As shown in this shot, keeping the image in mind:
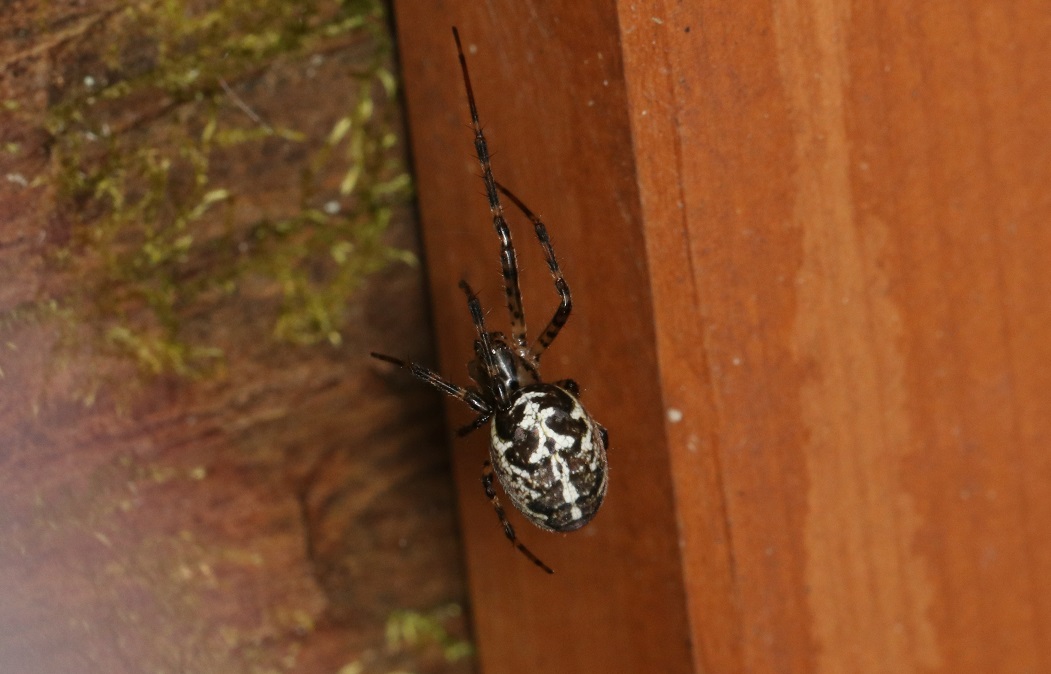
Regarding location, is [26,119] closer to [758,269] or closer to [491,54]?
[491,54]

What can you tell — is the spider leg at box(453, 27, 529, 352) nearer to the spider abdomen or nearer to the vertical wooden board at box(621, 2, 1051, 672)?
the spider abdomen

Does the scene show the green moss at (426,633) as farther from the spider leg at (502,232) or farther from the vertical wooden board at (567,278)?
the spider leg at (502,232)

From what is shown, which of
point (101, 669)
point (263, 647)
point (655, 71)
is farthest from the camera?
point (263, 647)

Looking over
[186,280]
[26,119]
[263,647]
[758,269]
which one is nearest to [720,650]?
[758,269]

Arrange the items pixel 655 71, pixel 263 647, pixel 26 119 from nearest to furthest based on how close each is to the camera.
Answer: pixel 655 71
pixel 26 119
pixel 263 647

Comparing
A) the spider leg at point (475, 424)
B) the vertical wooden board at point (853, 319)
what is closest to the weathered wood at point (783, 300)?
the vertical wooden board at point (853, 319)

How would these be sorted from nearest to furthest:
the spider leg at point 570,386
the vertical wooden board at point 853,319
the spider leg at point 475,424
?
1. the vertical wooden board at point 853,319
2. the spider leg at point 570,386
3. the spider leg at point 475,424

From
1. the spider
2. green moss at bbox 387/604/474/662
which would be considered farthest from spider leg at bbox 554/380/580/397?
green moss at bbox 387/604/474/662

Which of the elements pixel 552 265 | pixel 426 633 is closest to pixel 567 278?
pixel 552 265
